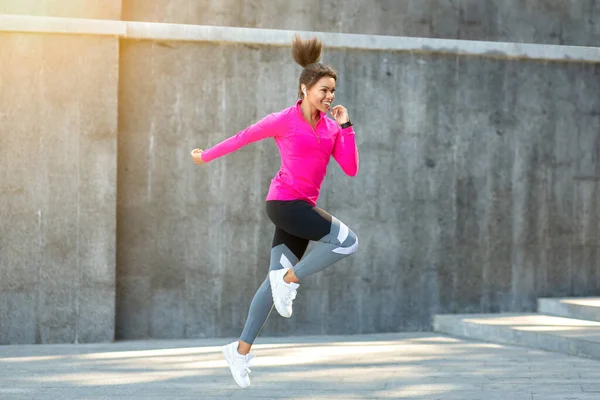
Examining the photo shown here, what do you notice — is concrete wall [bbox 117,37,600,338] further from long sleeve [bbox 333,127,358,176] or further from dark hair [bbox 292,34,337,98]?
long sleeve [bbox 333,127,358,176]

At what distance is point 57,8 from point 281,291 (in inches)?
198

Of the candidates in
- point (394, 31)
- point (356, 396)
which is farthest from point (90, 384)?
point (394, 31)

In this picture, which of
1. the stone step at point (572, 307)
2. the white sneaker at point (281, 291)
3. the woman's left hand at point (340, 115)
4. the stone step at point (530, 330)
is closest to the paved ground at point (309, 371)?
the stone step at point (530, 330)

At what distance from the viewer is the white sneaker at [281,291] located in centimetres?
572

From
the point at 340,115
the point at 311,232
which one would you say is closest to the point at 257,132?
the point at 340,115

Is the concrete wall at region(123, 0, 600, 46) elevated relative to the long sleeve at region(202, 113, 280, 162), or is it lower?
elevated

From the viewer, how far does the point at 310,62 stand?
6.02 m

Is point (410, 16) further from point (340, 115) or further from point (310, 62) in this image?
point (340, 115)

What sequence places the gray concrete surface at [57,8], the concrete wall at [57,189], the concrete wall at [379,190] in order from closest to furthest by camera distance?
the concrete wall at [57,189]
the gray concrete surface at [57,8]
the concrete wall at [379,190]

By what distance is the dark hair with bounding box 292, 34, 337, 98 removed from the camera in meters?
5.83

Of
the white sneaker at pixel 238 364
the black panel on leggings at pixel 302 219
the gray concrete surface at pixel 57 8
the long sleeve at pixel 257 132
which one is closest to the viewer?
the black panel on leggings at pixel 302 219

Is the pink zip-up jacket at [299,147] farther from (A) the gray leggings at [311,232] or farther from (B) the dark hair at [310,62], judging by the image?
(B) the dark hair at [310,62]

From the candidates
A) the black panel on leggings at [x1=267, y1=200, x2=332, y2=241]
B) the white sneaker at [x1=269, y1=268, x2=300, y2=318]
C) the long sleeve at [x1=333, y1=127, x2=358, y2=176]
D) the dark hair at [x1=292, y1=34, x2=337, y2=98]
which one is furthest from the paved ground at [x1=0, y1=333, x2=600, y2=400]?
the dark hair at [x1=292, y1=34, x2=337, y2=98]

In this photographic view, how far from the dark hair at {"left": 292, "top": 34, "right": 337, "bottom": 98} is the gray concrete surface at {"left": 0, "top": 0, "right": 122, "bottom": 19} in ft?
13.8
